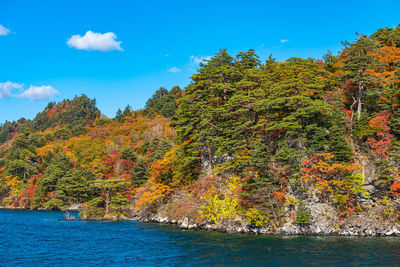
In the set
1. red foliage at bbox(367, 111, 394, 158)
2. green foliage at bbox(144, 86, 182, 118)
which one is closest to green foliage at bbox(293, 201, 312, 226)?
red foliage at bbox(367, 111, 394, 158)

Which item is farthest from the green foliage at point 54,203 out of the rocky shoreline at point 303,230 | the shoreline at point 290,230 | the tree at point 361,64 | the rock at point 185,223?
the tree at point 361,64

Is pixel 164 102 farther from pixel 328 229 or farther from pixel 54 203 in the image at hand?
pixel 328 229

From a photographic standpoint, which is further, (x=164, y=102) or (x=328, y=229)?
(x=164, y=102)

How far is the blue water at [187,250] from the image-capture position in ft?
71.8

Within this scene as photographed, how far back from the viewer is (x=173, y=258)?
23.2m


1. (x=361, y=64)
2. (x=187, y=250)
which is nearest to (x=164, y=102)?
(x=361, y=64)

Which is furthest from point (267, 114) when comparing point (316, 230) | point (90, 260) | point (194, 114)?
point (90, 260)

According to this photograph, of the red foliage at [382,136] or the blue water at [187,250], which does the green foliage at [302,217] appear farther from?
the red foliage at [382,136]

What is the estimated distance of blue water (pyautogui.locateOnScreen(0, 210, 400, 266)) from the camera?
21.9m

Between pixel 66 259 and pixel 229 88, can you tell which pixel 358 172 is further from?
pixel 66 259

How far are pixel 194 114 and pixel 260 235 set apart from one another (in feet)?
76.5

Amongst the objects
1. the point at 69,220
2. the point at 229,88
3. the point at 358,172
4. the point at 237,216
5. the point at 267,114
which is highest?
the point at 229,88

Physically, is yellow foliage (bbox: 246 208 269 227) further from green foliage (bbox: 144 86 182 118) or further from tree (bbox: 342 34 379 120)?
green foliage (bbox: 144 86 182 118)

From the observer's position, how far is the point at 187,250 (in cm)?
2583
